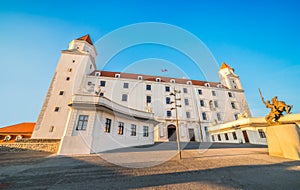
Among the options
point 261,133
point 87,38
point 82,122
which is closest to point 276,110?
point 261,133

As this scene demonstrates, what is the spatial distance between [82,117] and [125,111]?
465cm

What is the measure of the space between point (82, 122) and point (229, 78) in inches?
1428

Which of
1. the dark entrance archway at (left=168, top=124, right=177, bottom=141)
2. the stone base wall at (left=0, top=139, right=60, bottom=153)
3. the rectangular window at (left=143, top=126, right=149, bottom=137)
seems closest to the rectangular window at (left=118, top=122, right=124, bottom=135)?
the rectangular window at (left=143, top=126, right=149, bottom=137)

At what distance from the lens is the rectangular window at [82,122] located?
10.2 metres

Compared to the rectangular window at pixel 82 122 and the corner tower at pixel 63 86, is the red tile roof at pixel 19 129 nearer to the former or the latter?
the corner tower at pixel 63 86

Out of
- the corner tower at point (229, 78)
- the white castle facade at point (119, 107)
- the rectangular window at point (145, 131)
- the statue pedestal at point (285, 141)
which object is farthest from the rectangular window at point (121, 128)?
the corner tower at point (229, 78)

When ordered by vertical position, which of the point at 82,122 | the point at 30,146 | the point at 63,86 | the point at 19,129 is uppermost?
the point at 63,86

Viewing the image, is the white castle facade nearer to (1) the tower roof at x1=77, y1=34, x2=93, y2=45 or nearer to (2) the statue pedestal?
(1) the tower roof at x1=77, y1=34, x2=93, y2=45

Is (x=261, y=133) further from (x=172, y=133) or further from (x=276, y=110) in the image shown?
(x=276, y=110)

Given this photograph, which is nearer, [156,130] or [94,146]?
[94,146]

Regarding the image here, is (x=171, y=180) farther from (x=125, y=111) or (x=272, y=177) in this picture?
(x=125, y=111)

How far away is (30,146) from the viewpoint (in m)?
12.5

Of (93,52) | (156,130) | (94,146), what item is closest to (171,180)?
(94,146)

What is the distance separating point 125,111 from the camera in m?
13.9
